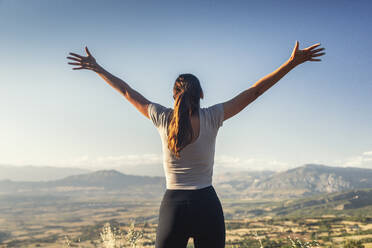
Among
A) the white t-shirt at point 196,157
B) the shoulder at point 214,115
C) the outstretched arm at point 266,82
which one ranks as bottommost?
the white t-shirt at point 196,157

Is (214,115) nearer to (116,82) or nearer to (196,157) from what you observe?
(196,157)

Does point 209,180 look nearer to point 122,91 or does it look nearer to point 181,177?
point 181,177

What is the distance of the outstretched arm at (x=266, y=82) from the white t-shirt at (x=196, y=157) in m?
0.12

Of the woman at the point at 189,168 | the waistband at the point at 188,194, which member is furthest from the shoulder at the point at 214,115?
the waistband at the point at 188,194

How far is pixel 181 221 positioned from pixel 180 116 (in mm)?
688

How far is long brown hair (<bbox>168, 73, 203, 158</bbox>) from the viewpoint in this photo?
6.72ft

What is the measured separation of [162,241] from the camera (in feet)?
6.74

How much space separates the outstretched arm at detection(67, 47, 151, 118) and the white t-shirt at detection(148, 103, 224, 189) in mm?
242

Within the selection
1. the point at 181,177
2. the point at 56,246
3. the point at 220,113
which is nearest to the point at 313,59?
the point at 220,113

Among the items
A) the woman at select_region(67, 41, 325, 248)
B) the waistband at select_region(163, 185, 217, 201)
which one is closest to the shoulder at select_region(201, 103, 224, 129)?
the woman at select_region(67, 41, 325, 248)

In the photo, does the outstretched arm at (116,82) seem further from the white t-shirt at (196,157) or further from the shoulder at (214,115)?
the shoulder at (214,115)

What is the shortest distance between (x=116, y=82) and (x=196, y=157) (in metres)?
0.98

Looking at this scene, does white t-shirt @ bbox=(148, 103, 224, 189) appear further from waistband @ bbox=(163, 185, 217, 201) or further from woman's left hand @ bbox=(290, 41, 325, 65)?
woman's left hand @ bbox=(290, 41, 325, 65)

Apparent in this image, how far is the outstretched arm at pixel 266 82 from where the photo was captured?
2328 mm
